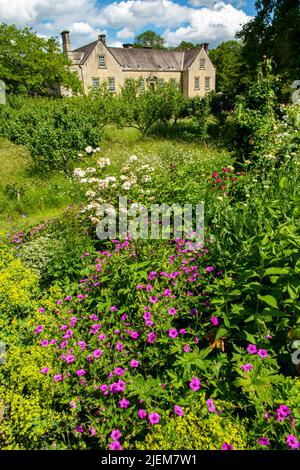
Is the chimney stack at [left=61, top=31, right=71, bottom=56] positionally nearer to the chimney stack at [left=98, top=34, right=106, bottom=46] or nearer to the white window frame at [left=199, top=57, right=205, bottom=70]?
the chimney stack at [left=98, top=34, right=106, bottom=46]

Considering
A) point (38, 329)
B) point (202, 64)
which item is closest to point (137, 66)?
point (202, 64)

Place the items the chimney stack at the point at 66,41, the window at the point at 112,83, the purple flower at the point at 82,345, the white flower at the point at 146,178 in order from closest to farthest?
the purple flower at the point at 82,345, the white flower at the point at 146,178, the chimney stack at the point at 66,41, the window at the point at 112,83

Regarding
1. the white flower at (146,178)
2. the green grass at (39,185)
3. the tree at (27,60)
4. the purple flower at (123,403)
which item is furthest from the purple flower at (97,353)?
the tree at (27,60)

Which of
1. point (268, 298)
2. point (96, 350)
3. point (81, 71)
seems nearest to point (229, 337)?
point (268, 298)

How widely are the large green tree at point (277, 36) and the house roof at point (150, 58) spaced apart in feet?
73.8

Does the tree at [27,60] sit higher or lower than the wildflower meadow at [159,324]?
higher

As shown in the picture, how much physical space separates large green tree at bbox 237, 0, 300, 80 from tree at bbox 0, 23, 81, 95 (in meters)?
16.2

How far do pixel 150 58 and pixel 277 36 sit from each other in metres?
28.6

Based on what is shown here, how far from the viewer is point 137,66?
3812cm

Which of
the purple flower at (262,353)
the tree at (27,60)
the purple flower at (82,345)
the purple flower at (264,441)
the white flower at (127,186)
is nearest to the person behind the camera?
the purple flower at (264,441)

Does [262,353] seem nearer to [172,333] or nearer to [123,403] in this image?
[172,333]

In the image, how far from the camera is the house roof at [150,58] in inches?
1462

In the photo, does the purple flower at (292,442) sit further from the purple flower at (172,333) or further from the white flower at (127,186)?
the white flower at (127,186)

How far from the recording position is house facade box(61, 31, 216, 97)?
33438 millimetres
